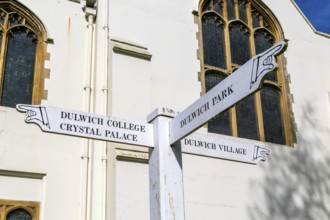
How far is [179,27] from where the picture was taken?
30.2 feet

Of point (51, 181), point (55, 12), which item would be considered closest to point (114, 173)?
point (51, 181)

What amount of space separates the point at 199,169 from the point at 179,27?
2.93 metres

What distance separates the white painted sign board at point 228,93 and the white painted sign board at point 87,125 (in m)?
0.25

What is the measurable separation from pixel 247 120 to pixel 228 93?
21.4ft

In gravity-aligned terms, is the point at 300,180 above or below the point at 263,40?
below

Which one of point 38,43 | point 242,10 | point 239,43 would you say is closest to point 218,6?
point 242,10

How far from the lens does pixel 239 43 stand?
33.6 ft

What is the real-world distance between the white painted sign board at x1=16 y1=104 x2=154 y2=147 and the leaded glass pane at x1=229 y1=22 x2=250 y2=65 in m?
6.65

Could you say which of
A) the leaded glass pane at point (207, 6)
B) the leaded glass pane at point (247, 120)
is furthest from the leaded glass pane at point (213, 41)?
the leaded glass pane at point (247, 120)

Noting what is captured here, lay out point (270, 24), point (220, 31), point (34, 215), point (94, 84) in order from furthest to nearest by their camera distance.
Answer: point (270, 24)
point (220, 31)
point (94, 84)
point (34, 215)

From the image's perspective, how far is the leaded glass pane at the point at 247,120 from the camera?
936 cm

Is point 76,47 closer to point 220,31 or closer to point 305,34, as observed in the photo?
point 220,31

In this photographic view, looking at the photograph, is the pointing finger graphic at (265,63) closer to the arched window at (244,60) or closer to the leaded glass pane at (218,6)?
the arched window at (244,60)

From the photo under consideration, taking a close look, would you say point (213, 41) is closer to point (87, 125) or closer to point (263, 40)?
point (263, 40)
